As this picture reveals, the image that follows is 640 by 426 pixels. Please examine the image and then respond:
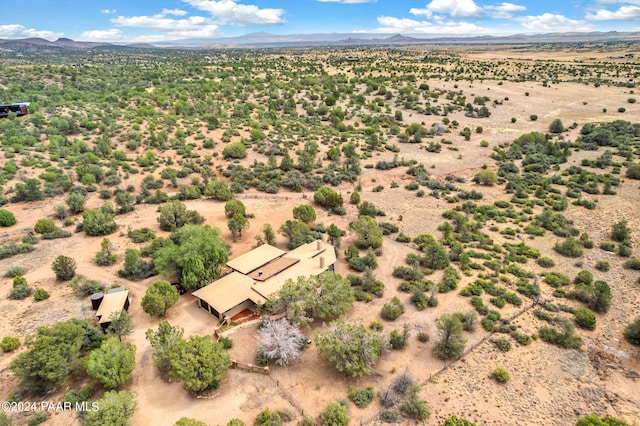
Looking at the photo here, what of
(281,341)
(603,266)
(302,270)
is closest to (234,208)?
(302,270)

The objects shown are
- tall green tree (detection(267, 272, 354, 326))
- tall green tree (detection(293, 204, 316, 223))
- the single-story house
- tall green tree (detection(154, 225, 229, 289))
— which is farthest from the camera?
tall green tree (detection(293, 204, 316, 223))

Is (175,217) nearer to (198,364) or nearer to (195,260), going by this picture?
(195,260)

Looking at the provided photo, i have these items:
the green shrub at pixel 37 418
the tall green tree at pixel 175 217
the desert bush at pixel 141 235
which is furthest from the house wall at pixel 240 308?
the tall green tree at pixel 175 217

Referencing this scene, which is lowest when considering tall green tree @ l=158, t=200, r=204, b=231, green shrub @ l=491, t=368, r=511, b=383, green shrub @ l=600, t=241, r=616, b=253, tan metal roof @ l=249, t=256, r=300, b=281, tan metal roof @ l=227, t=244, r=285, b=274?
green shrub @ l=491, t=368, r=511, b=383

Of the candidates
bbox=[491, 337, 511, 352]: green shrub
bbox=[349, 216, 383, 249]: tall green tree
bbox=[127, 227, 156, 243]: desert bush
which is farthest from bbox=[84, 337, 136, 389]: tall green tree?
bbox=[491, 337, 511, 352]: green shrub

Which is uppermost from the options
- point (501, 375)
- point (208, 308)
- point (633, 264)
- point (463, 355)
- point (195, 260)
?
point (195, 260)

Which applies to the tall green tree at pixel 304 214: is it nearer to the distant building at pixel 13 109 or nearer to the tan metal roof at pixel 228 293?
the tan metal roof at pixel 228 293

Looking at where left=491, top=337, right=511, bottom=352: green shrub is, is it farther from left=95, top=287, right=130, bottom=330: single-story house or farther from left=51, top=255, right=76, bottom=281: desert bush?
left=51, top=255, right=76, bottom=281: desert bush
